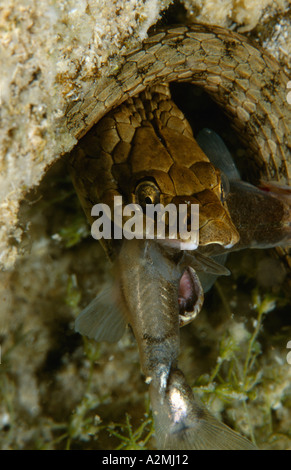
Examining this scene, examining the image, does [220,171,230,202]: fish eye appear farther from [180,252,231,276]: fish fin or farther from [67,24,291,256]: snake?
[180,252,231,276]: fish fin

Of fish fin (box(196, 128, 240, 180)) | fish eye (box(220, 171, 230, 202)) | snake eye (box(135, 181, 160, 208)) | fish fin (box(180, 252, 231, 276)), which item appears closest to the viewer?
snake eye (box(135, 181, 160, 208))

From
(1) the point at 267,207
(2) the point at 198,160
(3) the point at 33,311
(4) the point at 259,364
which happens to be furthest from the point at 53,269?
(4) the point at 259,364

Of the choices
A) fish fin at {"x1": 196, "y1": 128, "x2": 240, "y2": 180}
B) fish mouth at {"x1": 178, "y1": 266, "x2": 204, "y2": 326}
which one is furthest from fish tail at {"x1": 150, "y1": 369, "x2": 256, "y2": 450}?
fish fin at {"x1": 196, "y1": 128, "x2": 240, "y2": 180}

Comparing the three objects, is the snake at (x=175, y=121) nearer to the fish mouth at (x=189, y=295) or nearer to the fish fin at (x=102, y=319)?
the fish fin at (x=102, y=319)

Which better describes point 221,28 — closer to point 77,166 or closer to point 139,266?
point 77,166

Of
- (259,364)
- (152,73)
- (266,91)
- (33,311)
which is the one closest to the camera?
(152,73)

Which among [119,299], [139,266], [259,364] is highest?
[139,266]

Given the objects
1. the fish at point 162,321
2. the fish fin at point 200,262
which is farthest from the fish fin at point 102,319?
the fish fin at point 200,262
